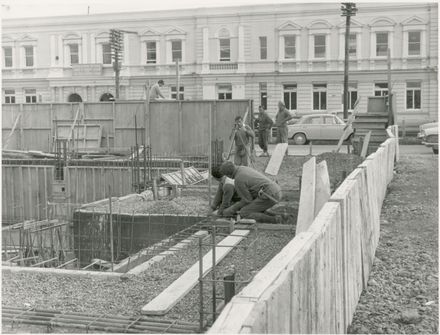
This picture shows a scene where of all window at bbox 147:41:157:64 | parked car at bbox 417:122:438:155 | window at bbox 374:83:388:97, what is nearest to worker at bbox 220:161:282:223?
parked car at bbox 417:122:438:155

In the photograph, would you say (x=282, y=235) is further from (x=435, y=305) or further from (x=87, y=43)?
(x=87, y=43)

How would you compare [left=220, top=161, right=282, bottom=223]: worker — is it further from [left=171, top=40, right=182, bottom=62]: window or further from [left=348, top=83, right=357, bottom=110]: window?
[left=171, top=40, right=182, bottom=62]: window

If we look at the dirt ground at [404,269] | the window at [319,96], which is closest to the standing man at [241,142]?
the dirt ground at [404,269]

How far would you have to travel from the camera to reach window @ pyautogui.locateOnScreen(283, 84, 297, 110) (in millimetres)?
40906

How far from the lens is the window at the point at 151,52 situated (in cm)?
4288

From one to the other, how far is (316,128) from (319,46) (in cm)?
1210

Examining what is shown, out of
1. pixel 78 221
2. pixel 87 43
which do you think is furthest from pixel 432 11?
pixel 78 221

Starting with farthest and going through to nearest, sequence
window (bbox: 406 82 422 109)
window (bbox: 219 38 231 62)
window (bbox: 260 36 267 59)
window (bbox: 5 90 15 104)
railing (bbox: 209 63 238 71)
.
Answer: window (bbox: 5 90 15 104) < railing (bbox: 209 63 238 71) < window (bbox: 219 38 231 62) < window (bbox: 260 36 267 59) < window (bbox: 406 82 422 109)

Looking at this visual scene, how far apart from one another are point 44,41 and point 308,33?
1625cm

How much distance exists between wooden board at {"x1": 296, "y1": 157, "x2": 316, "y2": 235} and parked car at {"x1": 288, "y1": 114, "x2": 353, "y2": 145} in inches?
827

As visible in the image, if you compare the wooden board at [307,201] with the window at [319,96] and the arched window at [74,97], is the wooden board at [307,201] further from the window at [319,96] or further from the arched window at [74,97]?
the arched window at [74,97]

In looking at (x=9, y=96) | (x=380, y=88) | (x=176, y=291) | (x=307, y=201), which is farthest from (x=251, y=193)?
(x=9, y=96)

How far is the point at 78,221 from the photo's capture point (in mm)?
12773

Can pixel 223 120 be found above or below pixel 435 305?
above
